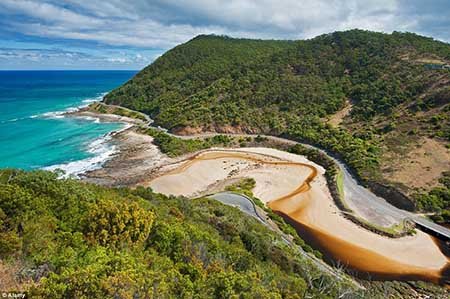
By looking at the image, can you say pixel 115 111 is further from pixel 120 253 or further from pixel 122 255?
pixel 122 255

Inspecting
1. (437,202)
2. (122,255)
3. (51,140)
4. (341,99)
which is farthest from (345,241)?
(51,140)

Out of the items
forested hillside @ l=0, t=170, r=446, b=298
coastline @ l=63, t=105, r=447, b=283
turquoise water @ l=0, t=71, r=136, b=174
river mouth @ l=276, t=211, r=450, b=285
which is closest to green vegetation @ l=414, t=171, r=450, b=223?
coastline @ l=63, t=105, r=447, b=283

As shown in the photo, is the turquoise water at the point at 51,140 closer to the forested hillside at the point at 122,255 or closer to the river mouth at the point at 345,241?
the river mouth at the point at 345,241

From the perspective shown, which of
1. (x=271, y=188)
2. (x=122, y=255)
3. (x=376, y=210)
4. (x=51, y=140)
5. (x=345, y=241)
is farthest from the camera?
(x=51, y=140)

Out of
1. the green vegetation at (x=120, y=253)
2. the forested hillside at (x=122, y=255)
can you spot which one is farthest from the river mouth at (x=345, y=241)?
the green vegetation at (x=120, y=253)

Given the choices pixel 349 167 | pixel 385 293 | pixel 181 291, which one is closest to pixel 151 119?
pixel 349 167

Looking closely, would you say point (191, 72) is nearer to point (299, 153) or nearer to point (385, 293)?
point (299, 153)
